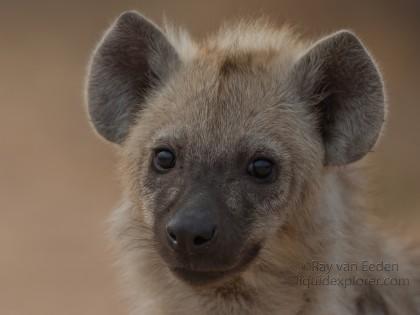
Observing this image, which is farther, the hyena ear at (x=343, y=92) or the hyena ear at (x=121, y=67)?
the hyena ear at (x=121, y=67)

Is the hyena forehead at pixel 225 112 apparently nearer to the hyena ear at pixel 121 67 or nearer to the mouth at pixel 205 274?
the hyena ear at pixel 121 67

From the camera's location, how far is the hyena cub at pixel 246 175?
13.0 ft

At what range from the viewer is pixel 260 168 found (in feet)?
13.2

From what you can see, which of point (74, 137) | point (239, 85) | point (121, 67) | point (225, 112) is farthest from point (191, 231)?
point (74, 137)

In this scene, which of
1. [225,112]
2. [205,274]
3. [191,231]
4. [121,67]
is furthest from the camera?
[121,67]

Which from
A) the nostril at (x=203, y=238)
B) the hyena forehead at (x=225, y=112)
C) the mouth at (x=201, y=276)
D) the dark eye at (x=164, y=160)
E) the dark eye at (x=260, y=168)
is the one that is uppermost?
the hyena forehead at (x=225, y=112)

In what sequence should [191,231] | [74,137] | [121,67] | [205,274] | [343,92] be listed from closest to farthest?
[191,231] → [205,274] → [343,92] → [121,67] → [74,137]

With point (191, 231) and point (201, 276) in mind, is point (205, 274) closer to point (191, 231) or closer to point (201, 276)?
point (201, 276)

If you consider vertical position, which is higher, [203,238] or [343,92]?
[343,92]

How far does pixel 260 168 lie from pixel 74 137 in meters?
5.49

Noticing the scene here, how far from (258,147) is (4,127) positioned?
588 cm

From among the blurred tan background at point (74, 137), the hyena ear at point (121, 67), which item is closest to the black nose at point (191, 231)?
the hyena ear at point (121, 67)

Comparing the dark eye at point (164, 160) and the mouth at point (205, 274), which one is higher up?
the dark eye at point (164, 160)

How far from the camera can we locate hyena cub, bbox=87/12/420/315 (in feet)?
13.0
